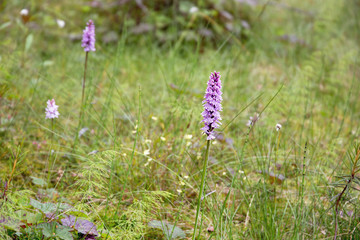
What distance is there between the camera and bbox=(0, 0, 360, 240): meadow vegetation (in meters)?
1.47

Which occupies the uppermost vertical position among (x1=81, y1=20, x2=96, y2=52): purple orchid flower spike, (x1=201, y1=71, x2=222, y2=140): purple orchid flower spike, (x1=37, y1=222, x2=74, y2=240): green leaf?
(x1=81, y1=20, x2=96, y2=52): purple orchid flower spike

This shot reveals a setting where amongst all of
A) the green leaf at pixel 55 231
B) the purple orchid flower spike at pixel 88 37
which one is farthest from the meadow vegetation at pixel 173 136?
the purple orchid flower spike at pixel 88 37

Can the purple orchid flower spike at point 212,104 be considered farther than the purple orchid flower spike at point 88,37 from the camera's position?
No

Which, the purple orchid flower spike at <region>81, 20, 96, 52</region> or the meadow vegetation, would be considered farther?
the purple orchid flower spike at <region>81, 20, 96, 52</region>

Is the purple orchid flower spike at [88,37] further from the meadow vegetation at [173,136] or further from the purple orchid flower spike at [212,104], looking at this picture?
the purple orchid flower spike at [212,104]

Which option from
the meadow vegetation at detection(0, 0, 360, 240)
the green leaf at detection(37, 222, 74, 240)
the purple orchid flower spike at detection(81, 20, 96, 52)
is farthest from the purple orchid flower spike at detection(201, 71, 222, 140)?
the purple orchid flower spike at detection(81, 20, 96, 52)

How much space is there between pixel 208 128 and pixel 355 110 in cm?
248

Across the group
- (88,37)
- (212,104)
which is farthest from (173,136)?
(212,104)

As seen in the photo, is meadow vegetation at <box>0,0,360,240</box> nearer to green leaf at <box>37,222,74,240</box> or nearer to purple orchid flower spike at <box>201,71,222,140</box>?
green leaf at <box>37,222,74,240</box>

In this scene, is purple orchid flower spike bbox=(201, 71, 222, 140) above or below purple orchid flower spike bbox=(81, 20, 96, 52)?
below

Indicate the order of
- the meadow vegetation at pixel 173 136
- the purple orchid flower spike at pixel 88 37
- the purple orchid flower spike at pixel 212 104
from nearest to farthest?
the purple orchid flower spike at pixel 212 104
the meadow vegetation at pixel 173 136
the purple orchid flower spike at pixel 88 37

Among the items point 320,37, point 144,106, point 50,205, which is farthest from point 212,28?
point 50,205

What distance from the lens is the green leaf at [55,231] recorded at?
126 centimetres

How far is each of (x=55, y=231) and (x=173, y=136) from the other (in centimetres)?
104
